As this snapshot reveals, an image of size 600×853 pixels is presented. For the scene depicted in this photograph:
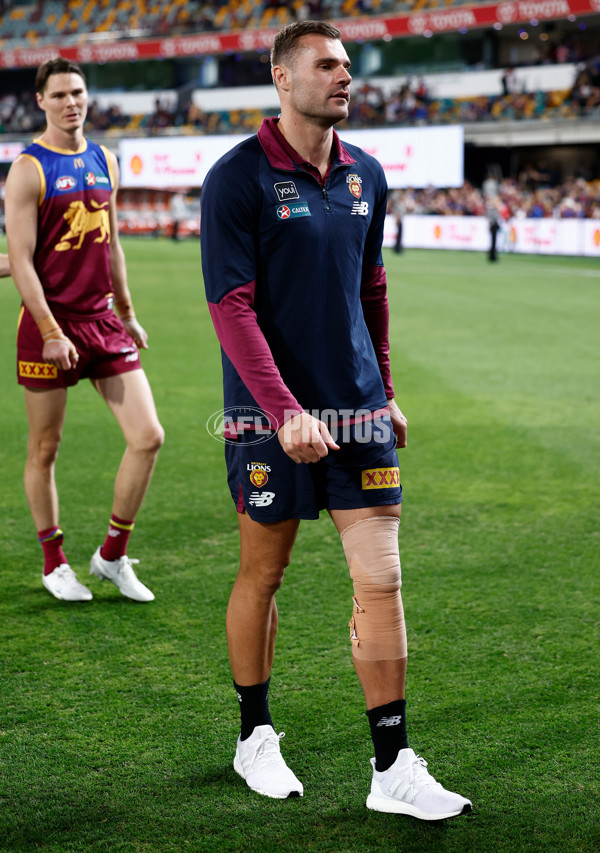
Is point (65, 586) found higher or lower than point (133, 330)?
lower

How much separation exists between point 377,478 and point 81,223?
2.12 meters

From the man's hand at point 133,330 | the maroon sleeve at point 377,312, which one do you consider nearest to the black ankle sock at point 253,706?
the maroon sleeve at point 377,312

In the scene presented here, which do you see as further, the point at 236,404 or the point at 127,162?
the point at 127,162

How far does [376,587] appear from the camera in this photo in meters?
2.59

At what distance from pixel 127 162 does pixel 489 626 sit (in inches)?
1451

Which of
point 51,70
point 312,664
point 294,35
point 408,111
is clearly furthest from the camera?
point 408,111

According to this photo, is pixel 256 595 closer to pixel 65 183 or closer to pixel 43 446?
pixel 43 446

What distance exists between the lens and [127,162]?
38219 mm

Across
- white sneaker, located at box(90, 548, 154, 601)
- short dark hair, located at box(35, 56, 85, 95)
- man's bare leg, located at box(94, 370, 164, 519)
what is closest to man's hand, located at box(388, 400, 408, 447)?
man's bare leg, located at box(94, 370, 164, 519)

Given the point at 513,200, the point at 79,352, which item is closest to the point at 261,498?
the point at 79,352

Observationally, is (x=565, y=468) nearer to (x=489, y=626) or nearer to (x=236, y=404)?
(x=489, y=626)

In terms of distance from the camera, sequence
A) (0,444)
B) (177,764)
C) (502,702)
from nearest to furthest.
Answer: (177,764) < (502,702) < (0,444)

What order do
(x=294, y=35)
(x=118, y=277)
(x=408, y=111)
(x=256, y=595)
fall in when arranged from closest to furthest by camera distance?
(x=294, y=35), (x=256, y=595), (x=118, y=277), (x=408, y=111)

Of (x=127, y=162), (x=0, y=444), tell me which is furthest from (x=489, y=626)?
(x=127, y=162)
